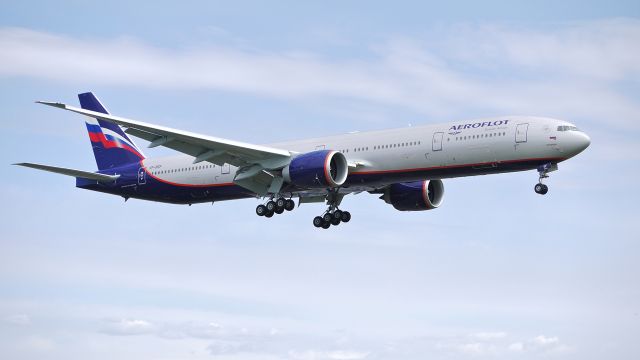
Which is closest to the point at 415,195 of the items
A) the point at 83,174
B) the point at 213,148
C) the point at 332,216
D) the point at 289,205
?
the point at 332,216

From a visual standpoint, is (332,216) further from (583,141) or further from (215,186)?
(583,141)

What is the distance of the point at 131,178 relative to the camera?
206 feet

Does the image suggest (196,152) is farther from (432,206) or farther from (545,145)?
(545,145)

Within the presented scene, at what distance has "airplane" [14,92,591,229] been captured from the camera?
50.2m

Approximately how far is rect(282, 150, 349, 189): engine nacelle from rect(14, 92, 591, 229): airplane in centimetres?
5

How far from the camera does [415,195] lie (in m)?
60.2

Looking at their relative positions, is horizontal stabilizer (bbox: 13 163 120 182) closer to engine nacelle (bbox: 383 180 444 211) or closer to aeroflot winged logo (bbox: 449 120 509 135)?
engine nacelle (bbox: 383 180 444 211)

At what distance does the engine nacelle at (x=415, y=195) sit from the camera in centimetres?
6016

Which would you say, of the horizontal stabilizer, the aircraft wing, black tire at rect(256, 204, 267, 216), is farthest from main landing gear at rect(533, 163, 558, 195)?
the horizontal stabilizer

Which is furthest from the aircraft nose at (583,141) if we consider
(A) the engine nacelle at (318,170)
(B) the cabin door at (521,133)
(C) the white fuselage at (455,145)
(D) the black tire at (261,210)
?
(D) the black tire at (261,210)

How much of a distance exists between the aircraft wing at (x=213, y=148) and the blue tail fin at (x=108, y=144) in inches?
355

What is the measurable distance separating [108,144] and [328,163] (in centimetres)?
1861

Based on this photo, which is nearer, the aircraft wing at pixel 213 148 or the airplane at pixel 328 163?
the airplane at pixel 328 163

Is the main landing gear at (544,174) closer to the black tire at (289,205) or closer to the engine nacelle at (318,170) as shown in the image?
the engine nacelle at (318,170)
